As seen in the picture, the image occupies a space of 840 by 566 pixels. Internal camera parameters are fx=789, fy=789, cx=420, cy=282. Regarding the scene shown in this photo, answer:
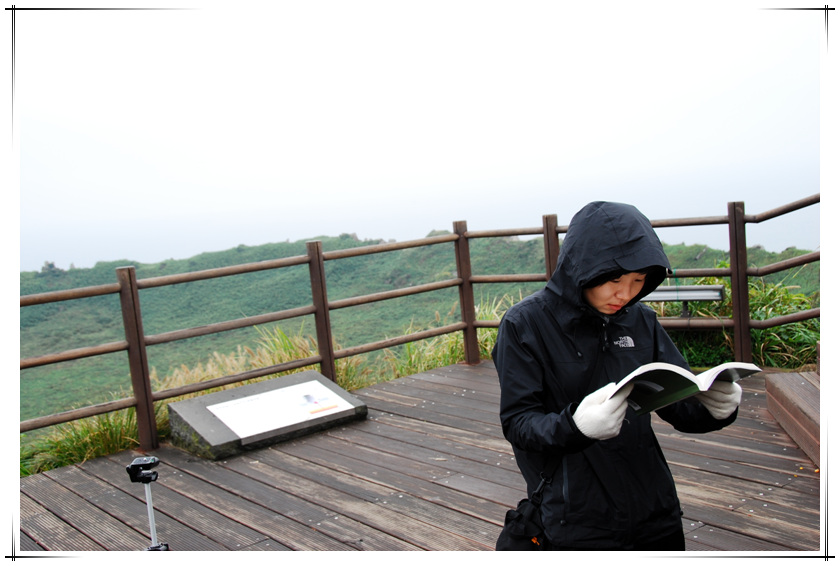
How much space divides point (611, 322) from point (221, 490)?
8.83ft

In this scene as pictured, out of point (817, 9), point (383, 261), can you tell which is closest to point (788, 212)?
point (817, 9)

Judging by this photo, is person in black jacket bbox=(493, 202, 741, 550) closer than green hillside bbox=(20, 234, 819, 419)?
Yes

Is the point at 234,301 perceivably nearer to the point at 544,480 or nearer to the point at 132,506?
the point at 132,506

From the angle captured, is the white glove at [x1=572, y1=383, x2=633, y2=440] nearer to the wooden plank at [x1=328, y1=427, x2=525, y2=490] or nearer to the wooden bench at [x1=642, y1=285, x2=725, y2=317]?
the wooden plank at [x1=328, y1=427, x2=525, y2=490]

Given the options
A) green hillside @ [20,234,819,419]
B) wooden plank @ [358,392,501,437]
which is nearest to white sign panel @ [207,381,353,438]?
wooden plank @ [358,392,501,437]

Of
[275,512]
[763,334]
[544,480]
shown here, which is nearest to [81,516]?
[275,512]

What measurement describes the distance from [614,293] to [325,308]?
3.93m

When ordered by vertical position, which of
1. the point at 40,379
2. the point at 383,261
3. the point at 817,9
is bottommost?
the point at 40,379

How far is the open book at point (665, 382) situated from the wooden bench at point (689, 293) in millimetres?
4221

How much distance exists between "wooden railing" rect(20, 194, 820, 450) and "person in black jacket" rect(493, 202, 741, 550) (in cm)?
341

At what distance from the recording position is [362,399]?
561 cm

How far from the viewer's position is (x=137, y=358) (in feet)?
15.8

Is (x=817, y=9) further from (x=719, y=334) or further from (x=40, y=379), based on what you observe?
(x=40, y=379)

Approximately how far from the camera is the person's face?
6.10 feet
